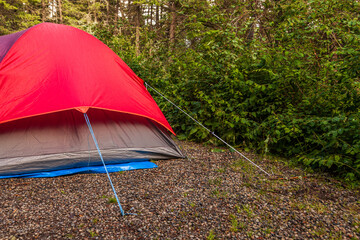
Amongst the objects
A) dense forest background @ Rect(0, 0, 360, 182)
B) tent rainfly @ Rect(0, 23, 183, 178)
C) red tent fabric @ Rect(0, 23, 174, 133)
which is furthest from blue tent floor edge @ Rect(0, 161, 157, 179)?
dense forest background @ Rect(0, 0, 360, 182)

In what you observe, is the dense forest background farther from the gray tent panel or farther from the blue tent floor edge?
the blue tent floor edge

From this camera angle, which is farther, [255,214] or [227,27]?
[227,27]

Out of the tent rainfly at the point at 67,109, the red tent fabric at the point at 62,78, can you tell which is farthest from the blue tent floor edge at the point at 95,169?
the red tent fabric at the point at 62,78

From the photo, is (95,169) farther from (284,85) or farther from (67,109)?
(284,85)

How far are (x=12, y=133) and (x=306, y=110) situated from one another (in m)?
4.47

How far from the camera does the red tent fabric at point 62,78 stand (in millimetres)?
3209

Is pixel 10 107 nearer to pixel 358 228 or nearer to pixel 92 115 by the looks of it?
pixel 92 115

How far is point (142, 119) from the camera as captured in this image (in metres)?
4.04

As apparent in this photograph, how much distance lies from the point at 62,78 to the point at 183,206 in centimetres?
229

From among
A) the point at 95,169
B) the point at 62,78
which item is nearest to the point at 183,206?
the point at 95,169

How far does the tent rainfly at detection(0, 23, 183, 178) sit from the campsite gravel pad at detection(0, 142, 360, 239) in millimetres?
292

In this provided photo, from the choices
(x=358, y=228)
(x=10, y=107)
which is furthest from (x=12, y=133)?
(x=358, y=228)

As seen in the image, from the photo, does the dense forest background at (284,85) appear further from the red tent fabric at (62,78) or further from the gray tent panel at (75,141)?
the red tent fabric at (62,78)

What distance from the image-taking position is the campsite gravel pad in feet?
7.30
